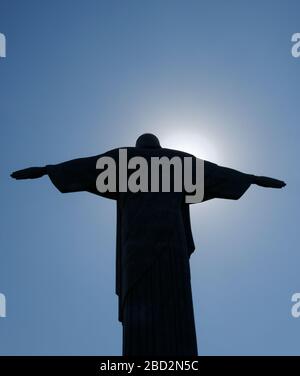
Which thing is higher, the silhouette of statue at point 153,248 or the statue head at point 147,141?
the statue head at point 147,141

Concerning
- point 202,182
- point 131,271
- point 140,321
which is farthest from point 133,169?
point 140,321

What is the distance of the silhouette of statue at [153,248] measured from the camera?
8133mm

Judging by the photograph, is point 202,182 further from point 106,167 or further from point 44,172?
point 44,172

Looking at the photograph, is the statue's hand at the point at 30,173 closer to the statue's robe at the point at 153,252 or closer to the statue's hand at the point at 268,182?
the statue's robe at the point at 153,252

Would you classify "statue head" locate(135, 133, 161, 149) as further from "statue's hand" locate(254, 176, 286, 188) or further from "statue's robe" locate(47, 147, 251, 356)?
"statue's hand" locate(254, 176, 286, 188)

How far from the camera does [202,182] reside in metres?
9.96

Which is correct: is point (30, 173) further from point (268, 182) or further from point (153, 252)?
point (268, 182)

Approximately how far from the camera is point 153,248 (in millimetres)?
8773

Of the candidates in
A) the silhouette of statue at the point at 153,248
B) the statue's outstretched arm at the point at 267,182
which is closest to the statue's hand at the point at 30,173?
the silhouette of statue at the point at 153,248

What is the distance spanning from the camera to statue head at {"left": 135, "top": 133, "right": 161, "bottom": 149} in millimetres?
10452

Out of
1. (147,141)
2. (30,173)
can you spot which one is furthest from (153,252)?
(147,141)

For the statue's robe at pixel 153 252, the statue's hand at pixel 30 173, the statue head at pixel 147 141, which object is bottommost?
the statue's robe at pixel 153 252

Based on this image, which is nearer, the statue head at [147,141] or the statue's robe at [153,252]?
the statue's robe at [153,252]
